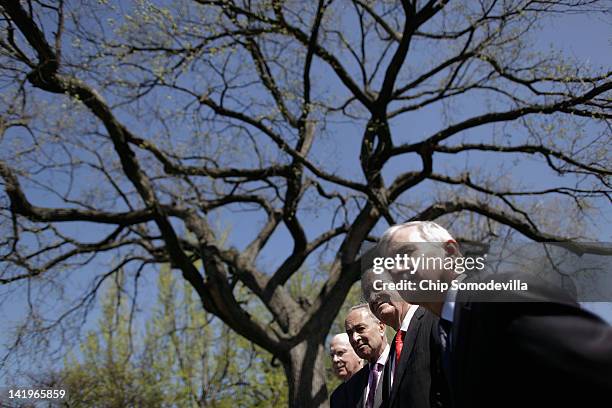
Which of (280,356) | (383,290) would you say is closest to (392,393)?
(383,290)

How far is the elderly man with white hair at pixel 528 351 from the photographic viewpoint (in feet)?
3.43

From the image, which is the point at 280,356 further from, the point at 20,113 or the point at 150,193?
the point at 20,113

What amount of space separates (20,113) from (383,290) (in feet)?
26.5

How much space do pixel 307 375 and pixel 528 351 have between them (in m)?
7.38

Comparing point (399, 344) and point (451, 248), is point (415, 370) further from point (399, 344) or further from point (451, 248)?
point (451, 248)

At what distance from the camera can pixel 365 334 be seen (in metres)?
3.77

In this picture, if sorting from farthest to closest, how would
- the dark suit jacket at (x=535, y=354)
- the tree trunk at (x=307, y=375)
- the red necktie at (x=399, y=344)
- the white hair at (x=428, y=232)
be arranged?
the tree trunk at (x=307, y=375) → the red necktie at (x=399, y=344) → the white hair at (x=428, y=232) → the dark suit jacket at (x=535, y=354)

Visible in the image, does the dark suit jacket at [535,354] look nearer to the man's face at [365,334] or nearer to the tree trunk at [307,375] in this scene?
the man's face at [365,334]

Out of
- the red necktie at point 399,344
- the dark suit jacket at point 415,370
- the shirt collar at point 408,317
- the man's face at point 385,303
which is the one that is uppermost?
the man's face at point 385,303

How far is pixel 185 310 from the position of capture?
20578 millimetres

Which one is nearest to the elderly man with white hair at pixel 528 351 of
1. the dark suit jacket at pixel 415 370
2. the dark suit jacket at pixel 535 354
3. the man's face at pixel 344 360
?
the dark suit jacket at pixel 535 354

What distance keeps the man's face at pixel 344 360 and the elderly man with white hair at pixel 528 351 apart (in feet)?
10.5

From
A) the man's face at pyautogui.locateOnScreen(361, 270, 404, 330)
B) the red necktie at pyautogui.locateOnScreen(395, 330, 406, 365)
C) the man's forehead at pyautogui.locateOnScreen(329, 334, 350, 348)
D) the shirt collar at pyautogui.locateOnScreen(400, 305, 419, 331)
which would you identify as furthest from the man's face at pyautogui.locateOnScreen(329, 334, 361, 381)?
the red necktie at pyautogui.locateOnScreen(395, 330, 406, 365)

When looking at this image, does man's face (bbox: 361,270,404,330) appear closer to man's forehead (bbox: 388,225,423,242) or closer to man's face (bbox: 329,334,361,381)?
man's forehead (bbox: 388,225,423,242)
